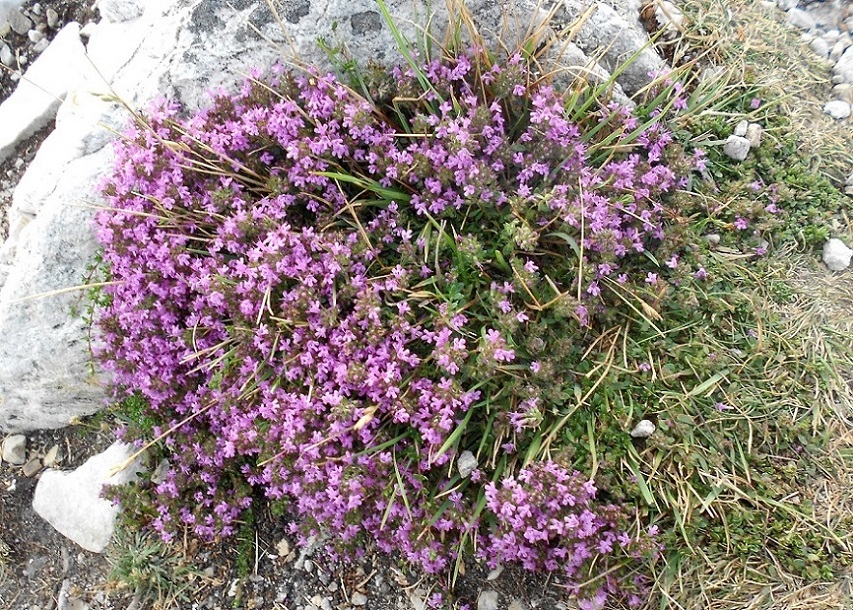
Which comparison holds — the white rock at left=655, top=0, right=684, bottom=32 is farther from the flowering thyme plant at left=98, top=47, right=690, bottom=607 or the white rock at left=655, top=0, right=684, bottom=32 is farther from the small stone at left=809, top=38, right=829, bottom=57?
the flowering thyme plant at left=98, top=47, right=690, bottom=607

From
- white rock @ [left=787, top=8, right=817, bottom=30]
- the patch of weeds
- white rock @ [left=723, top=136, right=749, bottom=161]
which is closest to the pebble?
the patch of weeds

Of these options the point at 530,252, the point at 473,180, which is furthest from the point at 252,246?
the point at 530,252

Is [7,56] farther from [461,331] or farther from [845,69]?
[845,69]

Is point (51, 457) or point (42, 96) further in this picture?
point (42, 96)

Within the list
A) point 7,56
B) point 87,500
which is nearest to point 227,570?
point 87,500

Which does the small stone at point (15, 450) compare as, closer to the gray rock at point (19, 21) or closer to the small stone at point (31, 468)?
the small stone at point (31, 468)

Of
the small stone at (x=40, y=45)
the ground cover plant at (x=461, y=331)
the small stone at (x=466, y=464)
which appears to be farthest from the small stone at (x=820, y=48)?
the small stone at (x=40, y=45)
